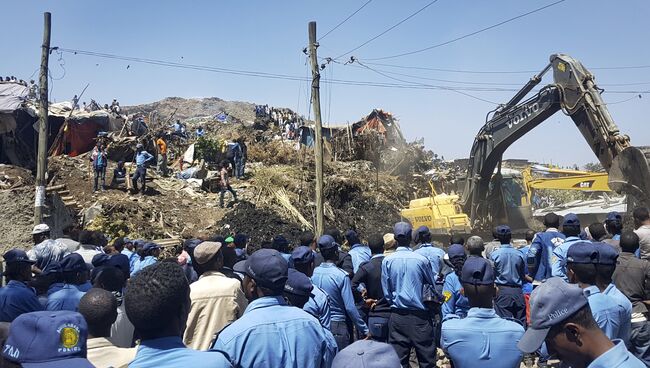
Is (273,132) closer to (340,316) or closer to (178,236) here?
(178,236)

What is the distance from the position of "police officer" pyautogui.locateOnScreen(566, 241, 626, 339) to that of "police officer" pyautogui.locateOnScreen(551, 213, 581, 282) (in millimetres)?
2034

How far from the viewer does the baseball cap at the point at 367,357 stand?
2.26 meters

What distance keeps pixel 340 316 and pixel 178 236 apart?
461 inches

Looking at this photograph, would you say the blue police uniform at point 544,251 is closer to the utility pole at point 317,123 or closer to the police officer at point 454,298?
the police officer at point 454,298

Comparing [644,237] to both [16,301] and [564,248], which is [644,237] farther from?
[16,301]

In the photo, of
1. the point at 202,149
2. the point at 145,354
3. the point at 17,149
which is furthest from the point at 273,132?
the point at 145,354

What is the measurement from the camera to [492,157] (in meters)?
14.5

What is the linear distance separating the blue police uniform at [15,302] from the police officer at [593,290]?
4615 millimetres

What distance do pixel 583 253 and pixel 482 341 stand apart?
41.4 inches

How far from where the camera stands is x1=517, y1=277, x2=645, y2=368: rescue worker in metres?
2.17

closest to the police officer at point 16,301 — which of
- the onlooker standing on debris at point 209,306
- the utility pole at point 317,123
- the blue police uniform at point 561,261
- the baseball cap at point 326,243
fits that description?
the onlooker standing on debris at point 209,306

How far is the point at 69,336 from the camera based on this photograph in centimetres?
247

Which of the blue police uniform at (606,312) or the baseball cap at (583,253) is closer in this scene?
the blue police uniform at (606,312)

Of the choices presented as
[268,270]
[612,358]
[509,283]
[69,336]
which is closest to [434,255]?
[509,283]
